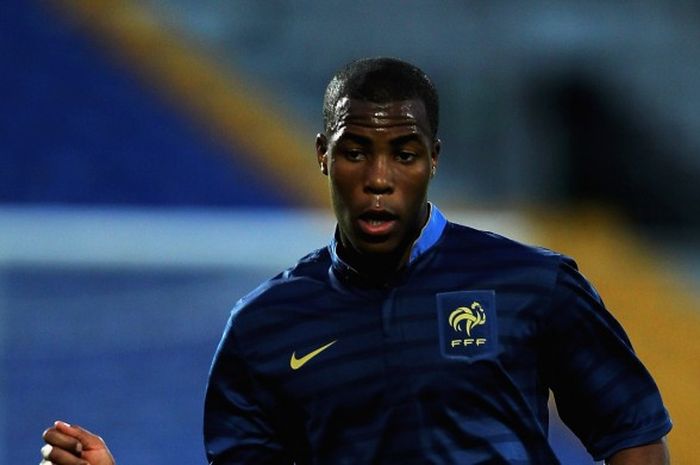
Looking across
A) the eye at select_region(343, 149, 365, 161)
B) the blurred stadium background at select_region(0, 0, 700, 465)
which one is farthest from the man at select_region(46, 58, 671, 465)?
the blurred stadium background at select_region(0, 0, 700, 465)

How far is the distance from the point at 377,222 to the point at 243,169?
12.1ft

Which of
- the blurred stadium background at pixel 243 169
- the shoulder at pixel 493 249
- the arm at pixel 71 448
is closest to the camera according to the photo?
the arm at pixel 71 448

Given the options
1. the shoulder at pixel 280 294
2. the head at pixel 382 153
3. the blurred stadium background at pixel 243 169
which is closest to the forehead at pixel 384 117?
the head at pixel 382 153

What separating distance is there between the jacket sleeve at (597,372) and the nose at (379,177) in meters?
0.28

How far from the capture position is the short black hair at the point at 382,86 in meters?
2.08

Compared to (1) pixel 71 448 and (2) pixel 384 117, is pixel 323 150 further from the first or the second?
(1) pixel 71 448

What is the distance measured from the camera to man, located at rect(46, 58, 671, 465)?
6.66 feet

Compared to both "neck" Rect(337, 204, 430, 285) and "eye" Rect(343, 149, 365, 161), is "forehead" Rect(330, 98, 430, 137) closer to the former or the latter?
"eye" Rect(343, 149, 365, 161)

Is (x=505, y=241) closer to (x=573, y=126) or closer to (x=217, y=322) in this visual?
(x=217, y=322)

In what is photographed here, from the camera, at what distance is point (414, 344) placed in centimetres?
207

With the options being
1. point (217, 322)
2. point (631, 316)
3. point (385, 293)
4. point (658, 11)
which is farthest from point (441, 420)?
point (658, 11)

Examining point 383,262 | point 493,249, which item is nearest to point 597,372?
point 493,249

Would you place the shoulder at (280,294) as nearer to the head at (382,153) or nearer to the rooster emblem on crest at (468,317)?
the head at (382,153)

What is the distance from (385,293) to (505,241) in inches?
7.7
